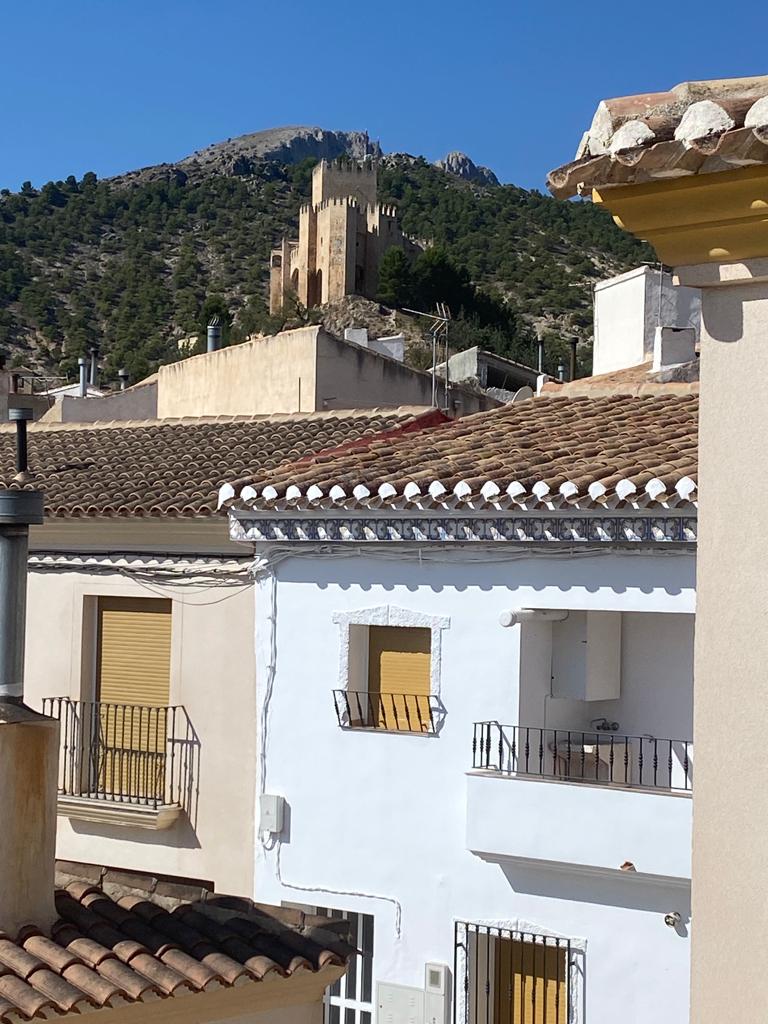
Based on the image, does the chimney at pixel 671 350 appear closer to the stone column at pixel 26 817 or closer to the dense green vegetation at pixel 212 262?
the stone column at pixel 26 817

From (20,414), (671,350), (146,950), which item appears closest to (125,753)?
(20,414)

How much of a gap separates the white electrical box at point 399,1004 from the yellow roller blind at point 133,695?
8.75ft

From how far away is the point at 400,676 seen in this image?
1161 centimetres

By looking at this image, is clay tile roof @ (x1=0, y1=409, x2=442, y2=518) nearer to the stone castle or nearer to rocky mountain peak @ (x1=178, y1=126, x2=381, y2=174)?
the stone castle

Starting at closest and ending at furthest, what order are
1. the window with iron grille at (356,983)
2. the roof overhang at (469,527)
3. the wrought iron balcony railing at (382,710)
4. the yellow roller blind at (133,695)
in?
the roof overhang at (469,527) → the window with iron grille at (356,983) → the wrought iron balcony railing at (382,710) → the yellow roller blind at (133,695)

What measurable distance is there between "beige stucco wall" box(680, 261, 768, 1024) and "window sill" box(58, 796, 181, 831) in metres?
8.87

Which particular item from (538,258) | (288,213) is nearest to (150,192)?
(288,213)

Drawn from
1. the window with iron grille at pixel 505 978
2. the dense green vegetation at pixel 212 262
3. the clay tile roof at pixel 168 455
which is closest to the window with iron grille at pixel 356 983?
the window with iron grille at pixel 505 978

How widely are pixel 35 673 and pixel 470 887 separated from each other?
4695mm

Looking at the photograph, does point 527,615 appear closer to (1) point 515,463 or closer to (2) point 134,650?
(1) point 515,463

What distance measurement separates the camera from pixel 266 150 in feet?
482

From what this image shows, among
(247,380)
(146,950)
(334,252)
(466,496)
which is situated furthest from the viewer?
(334,252)

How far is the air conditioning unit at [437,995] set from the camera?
1080cm

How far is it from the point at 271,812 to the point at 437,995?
1.82 metres
